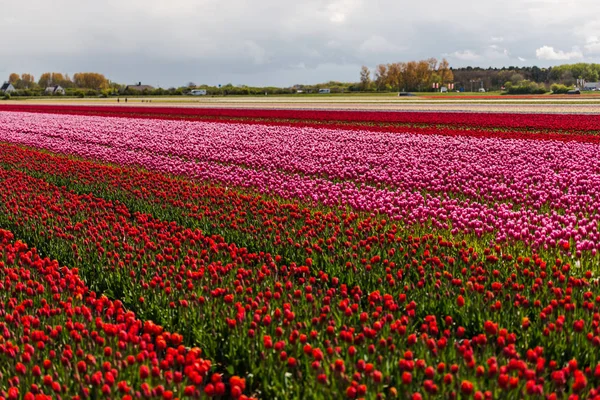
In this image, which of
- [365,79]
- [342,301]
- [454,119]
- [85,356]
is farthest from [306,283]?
[365,79]

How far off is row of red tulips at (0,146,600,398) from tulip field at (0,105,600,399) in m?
0.03

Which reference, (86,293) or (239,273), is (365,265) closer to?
(239,273)

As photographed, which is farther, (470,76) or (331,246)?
(470,76)

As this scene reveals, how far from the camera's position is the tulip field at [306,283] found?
4.47m

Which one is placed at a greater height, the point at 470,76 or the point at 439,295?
the point at 470,76

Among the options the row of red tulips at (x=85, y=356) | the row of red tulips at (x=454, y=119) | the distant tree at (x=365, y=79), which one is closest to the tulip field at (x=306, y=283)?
the row of red tulips at (x=85, y=356)

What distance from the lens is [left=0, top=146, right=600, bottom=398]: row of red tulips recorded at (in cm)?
438

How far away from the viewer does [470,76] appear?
604ft

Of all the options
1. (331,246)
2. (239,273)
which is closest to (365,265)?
(331,246)

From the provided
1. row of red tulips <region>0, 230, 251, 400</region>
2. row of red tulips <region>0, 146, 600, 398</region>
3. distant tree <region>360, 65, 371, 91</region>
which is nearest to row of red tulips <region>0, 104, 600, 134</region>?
row of red tulips <region>0, 146, 600, 398</region>

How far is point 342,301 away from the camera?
17.5 ft

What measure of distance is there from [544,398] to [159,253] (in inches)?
205

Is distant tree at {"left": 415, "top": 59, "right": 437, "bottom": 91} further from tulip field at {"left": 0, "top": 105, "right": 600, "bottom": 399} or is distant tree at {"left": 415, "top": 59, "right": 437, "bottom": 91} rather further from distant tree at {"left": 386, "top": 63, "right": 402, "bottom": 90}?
tulip field at {"left": 0, "top": 105, "right": 600, "bottom": 399}

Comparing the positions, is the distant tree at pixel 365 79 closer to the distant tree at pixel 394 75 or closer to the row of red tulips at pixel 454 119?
the distant tree at pixel 394 75
